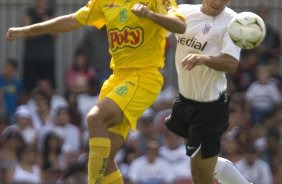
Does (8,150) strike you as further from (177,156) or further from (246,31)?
(246,31)

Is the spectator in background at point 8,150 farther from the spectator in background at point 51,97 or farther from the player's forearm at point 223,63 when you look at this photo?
the player's forearm at point 223,63

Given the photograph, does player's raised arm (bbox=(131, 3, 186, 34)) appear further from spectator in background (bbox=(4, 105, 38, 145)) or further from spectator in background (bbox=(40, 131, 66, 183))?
spectator in background (bbox=(4, 105, 38, 145))

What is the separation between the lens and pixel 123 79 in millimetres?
11797

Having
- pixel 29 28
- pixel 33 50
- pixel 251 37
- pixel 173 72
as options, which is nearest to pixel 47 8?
pixel 33 50

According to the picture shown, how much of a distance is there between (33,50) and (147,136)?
8.21 feet

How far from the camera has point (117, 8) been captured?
11.8 meters

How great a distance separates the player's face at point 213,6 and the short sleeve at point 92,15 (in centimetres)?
100

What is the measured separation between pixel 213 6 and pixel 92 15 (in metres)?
1.19

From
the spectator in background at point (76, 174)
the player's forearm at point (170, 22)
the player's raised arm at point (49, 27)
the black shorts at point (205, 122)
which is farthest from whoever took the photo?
the spectator in background at point (76, 174)

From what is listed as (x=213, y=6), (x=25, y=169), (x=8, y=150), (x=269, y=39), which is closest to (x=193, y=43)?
(x=213, y=6)

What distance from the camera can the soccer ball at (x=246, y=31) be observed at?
1140 cm

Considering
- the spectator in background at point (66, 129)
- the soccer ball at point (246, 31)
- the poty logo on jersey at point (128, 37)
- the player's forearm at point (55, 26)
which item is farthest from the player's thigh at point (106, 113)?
the spectator in background at point (66, 129)

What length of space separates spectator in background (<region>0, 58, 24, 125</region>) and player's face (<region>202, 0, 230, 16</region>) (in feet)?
20.8

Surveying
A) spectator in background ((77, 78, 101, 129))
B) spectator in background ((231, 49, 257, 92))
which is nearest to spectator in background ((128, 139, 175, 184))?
spectator in background ((77, 78, 101, 129))
